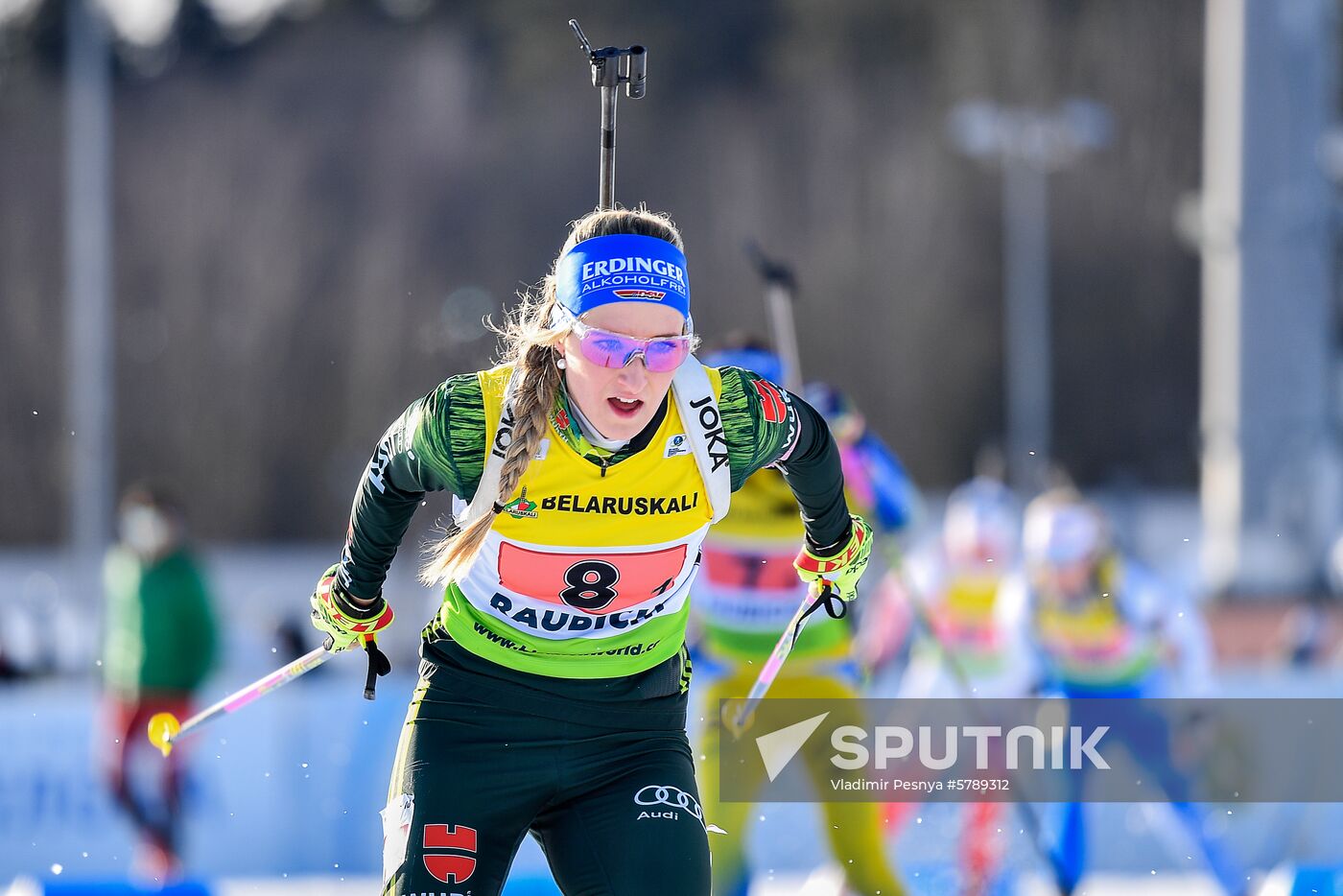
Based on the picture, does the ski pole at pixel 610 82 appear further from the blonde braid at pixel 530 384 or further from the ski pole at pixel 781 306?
the ski pole at pixel 781 306

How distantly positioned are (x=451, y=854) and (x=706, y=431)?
0.95 meters

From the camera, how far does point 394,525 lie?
330 cm

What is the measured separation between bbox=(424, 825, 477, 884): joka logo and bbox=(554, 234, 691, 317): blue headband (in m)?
1.03

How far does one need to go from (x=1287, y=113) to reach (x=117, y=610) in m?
10.4

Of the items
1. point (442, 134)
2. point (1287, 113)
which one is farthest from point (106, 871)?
point (442, 134)

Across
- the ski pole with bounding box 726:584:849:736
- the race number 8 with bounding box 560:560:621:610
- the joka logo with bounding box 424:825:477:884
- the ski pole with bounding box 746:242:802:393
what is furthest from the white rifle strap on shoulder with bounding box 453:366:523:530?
the ski pole with bounding box 746:242:802:393

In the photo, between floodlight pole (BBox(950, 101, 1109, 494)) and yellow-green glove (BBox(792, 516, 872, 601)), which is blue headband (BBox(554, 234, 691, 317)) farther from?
floodlight pole (BBox(950, 101, 1109, 494))

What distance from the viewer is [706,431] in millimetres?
3234

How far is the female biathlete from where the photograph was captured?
123 inches

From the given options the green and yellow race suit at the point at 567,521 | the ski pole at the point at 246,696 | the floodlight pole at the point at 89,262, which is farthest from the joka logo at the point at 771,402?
the floodlight pole at the point at 89,262

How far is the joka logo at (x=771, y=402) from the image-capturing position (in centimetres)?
333

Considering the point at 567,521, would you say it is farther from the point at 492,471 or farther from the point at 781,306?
the point at 781,306

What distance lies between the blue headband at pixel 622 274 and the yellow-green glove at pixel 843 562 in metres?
0.77

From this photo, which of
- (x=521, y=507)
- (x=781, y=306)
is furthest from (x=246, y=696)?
(x=781, y=306)
